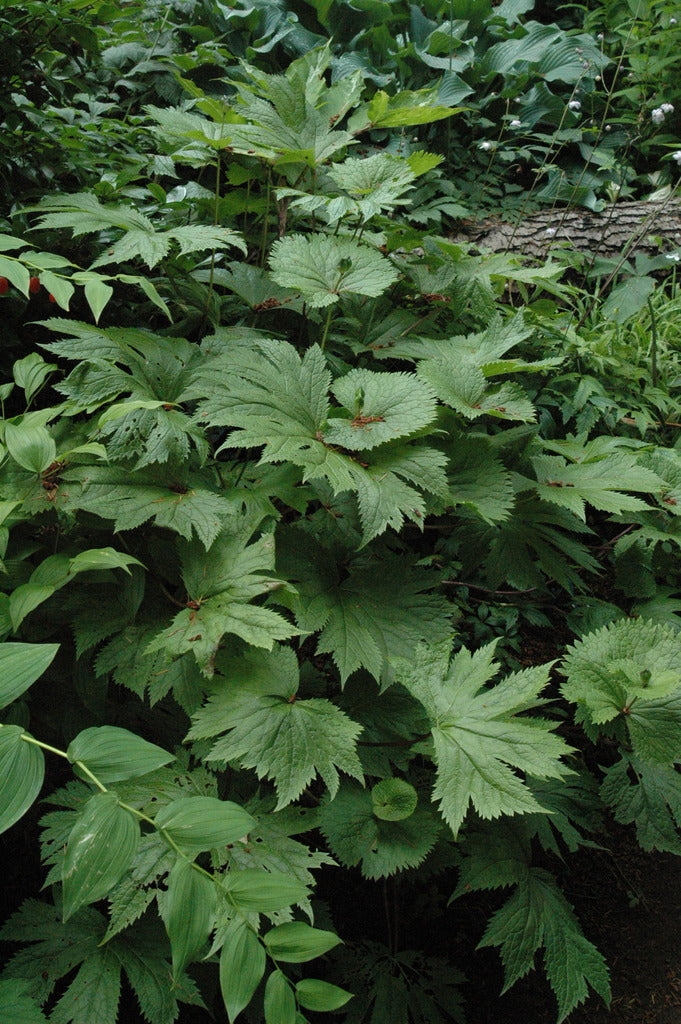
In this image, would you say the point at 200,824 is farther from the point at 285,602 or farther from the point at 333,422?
the point at 333,422

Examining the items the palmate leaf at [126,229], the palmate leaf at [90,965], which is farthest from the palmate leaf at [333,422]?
the palmate leaf at [90,965]

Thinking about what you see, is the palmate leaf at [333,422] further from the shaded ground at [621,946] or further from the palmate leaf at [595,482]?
the shaded ground at [621,946]

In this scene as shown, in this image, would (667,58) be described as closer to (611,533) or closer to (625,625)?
(611,533)

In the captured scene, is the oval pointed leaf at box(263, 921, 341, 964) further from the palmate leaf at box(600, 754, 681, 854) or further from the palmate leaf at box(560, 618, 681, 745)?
the palmate leaf at box(600, 754, 681, 854)

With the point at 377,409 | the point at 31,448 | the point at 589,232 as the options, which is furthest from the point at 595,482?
the point at 589,232

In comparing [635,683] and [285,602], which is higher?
[285,602]

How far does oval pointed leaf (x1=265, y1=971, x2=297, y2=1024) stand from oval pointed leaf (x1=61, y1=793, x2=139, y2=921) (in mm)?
205

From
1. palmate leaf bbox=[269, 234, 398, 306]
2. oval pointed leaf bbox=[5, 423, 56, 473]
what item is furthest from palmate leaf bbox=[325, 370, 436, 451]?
oval pointed leaf bbox=[5, 423, 56, 473]

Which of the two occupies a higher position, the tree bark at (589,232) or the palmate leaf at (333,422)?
the palmate leaf at (333,422)

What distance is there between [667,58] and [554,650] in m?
4.21

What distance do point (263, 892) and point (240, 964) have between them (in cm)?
6

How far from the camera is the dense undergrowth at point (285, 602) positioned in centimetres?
114

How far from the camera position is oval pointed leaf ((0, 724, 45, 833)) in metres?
0.60

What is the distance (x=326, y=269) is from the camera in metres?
1.64
